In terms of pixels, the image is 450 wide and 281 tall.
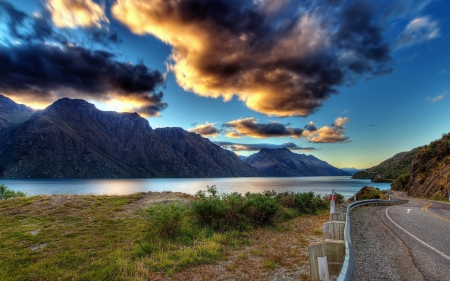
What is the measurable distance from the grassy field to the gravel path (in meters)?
1.70

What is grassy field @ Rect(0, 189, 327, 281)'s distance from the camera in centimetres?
677

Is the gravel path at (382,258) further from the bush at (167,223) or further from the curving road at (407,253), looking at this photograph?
the bush at (167,223)

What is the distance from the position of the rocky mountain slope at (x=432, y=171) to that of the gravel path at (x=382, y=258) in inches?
1295

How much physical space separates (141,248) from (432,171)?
195 ft

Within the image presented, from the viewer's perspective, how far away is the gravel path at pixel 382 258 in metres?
5.76

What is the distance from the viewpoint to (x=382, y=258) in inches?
279

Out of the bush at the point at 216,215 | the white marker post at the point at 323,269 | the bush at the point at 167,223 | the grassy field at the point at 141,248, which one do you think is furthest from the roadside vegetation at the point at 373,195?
the white marker post at the point at 323,269

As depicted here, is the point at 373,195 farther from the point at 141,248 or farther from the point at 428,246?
the point at 141,248

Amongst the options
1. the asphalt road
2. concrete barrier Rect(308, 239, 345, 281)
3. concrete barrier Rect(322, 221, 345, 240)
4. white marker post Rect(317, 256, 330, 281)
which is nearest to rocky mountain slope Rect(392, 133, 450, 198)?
the asphalt road

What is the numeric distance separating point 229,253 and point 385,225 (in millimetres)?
9875

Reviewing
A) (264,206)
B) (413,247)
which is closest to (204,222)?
(264,206)

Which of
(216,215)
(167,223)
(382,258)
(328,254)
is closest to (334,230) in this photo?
(328,254)

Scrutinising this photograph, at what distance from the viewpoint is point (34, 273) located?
6.67m

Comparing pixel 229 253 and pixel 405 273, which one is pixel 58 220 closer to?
pixel 229 253
